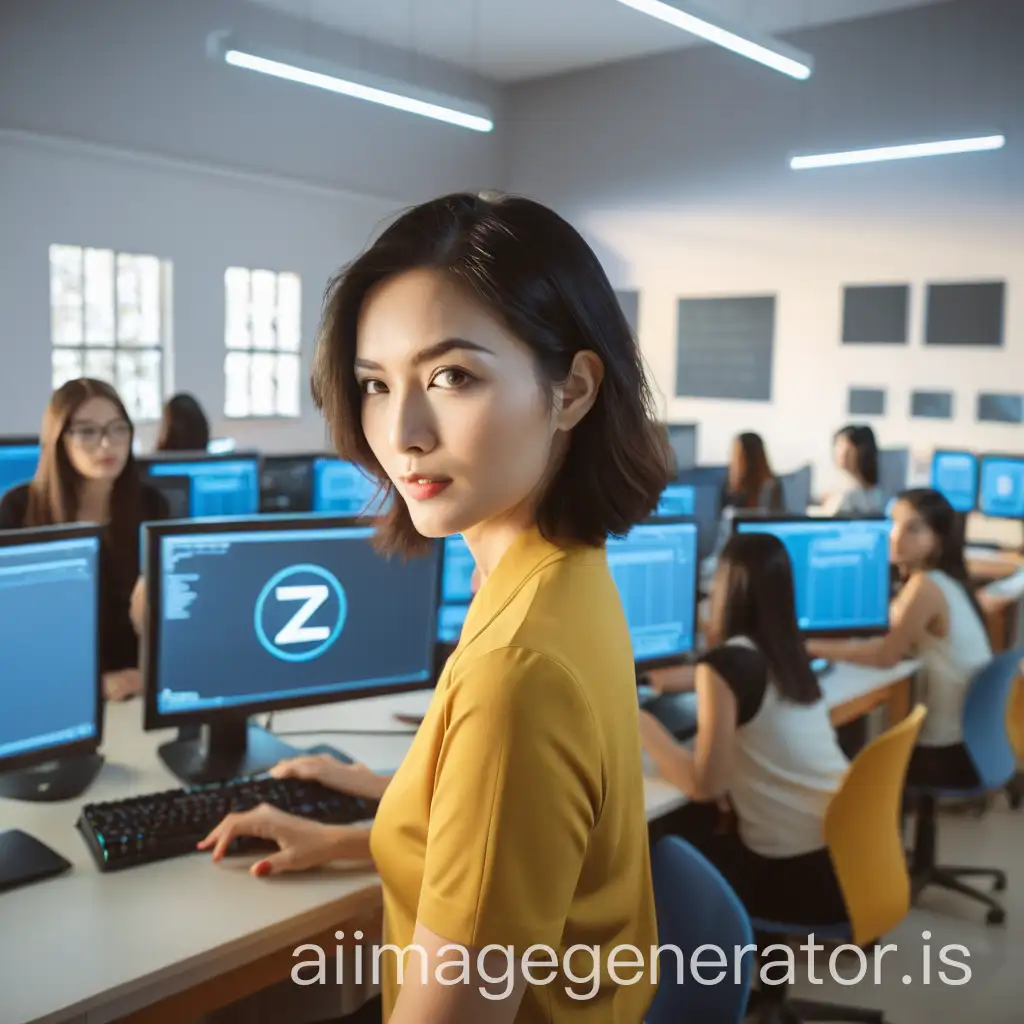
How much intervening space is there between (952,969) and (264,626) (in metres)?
2.11

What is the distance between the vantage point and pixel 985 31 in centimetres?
664

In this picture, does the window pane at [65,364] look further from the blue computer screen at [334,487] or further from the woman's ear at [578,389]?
the woman's ear at [578,389]

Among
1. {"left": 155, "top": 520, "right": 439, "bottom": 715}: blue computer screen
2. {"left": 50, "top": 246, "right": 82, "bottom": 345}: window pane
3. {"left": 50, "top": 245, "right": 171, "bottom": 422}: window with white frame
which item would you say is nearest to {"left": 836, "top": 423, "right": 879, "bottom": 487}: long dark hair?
{"left": 155, "top": 520, "right": 439, "bottom": 715}: blue computer screen

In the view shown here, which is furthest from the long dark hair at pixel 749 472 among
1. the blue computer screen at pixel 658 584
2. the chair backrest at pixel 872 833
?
the chair backrest at pixel 872 833

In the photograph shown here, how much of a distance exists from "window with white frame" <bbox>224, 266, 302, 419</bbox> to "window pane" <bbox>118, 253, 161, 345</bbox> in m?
0.55

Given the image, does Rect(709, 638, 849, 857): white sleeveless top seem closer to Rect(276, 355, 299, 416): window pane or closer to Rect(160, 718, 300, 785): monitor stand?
Rect(160, 718, 300, 785): monitor stand

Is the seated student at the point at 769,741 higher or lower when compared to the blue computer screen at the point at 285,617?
lower

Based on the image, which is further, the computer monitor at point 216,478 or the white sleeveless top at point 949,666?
the computer monitor at point 216,478

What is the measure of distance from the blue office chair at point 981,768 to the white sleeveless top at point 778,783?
91 centimetres

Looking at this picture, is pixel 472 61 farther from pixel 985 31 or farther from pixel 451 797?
pixel 451 797

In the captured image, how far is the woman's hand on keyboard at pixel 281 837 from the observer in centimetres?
144

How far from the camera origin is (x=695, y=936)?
4.25 ft

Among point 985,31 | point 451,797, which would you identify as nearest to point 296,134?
point 985,31

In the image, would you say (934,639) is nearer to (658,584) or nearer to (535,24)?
(658,584)
